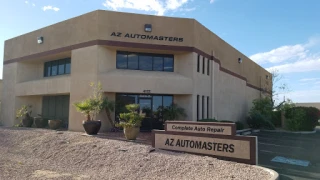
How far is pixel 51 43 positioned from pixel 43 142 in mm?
11365

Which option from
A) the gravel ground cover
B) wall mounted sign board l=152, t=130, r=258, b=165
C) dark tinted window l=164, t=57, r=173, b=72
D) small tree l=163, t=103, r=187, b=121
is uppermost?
dark tinted window l=164, t=57, r=173, b=72

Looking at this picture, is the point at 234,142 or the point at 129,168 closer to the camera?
the point at 129,168

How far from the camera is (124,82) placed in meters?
19.1

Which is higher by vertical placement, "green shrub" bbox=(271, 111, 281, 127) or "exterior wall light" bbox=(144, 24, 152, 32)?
"exterior wall light" bbox=(144, 24, 152, 32)

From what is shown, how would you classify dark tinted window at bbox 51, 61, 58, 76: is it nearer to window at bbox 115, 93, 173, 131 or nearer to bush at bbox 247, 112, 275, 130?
window at bbox 115, 93, 173, 131

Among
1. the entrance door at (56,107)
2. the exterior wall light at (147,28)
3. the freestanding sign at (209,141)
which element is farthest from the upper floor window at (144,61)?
the freestanding sign at (209,141)

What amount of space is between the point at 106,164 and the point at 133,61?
1164cm

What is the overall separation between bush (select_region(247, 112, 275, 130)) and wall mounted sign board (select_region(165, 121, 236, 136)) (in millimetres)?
18211

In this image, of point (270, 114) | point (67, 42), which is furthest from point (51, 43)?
point (270, 114)

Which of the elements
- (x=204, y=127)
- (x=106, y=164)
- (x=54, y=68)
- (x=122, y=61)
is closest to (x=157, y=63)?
(x=122, y=61)

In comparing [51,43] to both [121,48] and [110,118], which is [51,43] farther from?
[110,118]

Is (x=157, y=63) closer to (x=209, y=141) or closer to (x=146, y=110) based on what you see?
(x=146, y=110)

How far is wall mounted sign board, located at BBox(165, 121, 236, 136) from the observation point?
399 inches

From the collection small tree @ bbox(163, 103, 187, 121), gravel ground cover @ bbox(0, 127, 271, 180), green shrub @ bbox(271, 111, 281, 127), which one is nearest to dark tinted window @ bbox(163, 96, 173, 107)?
small tree @ bbox(163, 103, 187, 121)
